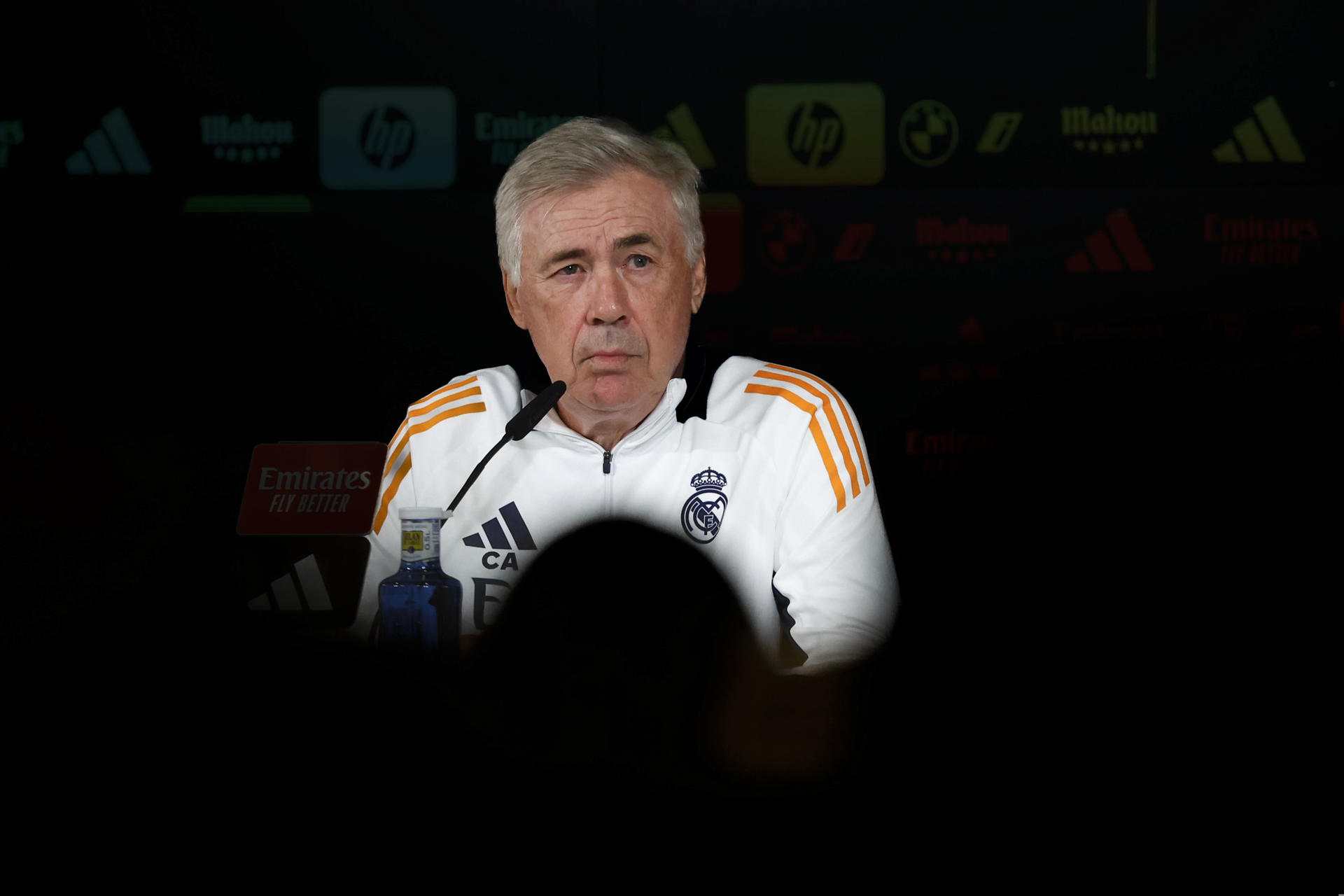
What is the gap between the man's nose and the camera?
4.25 feet

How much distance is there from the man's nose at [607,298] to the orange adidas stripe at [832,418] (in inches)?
8.8

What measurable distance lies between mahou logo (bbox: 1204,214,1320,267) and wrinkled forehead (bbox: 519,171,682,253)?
1.07 meters

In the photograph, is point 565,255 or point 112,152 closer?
point 565,255

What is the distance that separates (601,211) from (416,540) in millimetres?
672

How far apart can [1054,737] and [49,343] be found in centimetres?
189

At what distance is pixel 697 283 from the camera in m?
1.39

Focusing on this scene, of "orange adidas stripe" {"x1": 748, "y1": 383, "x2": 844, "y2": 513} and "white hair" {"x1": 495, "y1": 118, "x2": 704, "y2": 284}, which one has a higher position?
"white hair" {"x1": 495, "y1": 118, "x2": 704, "y2": 284}

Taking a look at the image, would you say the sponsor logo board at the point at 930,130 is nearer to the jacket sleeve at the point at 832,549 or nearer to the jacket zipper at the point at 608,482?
the jacket sleeve at the point at 832,549

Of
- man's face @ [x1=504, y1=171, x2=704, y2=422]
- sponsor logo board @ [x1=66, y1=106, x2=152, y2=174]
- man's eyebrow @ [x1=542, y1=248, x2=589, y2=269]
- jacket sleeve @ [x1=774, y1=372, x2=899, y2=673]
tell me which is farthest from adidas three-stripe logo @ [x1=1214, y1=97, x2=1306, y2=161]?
sponsor logo board @ [x1=66, y1=106, x2=152, y2=174]

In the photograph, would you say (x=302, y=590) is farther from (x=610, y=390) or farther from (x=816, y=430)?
(x=816, y=430)

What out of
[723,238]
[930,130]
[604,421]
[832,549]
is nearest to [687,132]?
[723,238]

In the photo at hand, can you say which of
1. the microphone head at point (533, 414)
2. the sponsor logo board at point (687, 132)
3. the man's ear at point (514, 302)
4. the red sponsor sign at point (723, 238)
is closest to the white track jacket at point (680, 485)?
the man's ear at point (514, 302)

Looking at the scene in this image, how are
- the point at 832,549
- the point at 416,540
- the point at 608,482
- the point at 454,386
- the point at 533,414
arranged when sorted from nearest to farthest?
1. the point at 416,540
2. the point at 533,414
3. the point at 832,549
4. the point at 608,482
5. the point at 454,386

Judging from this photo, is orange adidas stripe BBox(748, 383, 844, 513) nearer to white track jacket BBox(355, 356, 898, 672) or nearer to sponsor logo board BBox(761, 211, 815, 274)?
white track jacket BBox(355, 356, 898, 672)
